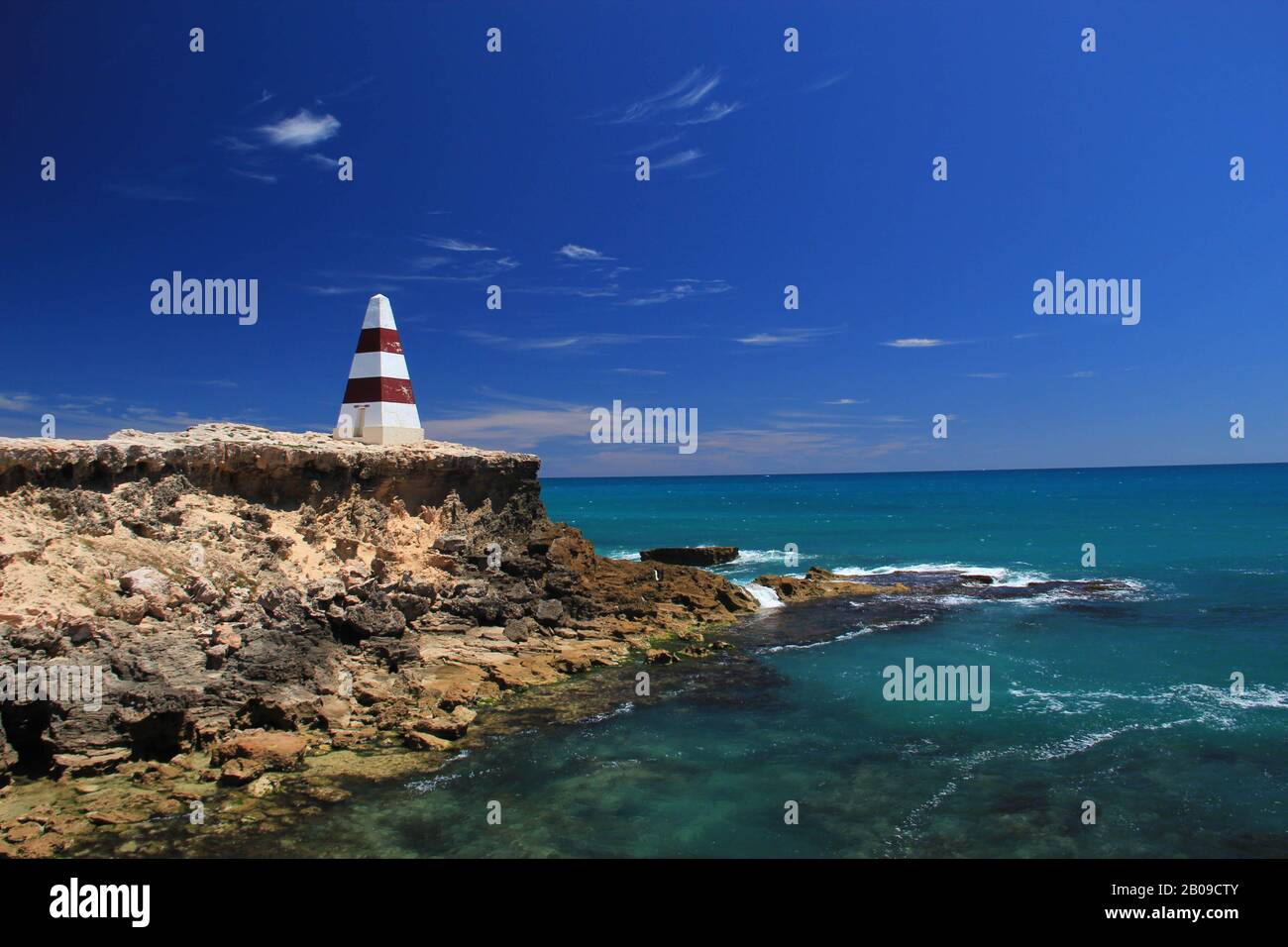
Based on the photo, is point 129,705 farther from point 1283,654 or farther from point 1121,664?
point 1283,654

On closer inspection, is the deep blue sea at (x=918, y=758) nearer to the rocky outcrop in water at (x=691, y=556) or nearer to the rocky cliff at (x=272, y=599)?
the rocky cliff at (x=272, y=599)

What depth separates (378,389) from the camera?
68.5ft

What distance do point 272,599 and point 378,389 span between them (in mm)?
7856

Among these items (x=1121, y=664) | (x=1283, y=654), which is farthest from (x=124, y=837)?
(x=1283, y=654)

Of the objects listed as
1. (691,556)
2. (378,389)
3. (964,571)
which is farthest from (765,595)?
(378,389)

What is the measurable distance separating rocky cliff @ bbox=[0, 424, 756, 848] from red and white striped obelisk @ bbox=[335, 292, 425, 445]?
116 centimetres

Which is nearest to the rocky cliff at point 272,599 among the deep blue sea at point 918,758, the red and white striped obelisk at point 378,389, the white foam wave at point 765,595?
the red and white striped obelisk at point 378,389

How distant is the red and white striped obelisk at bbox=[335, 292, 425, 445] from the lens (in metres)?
20.9

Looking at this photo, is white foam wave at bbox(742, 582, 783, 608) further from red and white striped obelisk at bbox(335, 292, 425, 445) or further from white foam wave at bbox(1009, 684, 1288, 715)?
red and white striped obelisk at bbox(335, 292, 425, 445)

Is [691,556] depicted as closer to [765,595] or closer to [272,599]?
[765,595]

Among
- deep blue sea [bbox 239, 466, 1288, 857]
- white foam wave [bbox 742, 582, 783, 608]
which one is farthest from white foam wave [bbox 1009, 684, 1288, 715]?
white foam wave [bbox 742, 582, 783, 608]

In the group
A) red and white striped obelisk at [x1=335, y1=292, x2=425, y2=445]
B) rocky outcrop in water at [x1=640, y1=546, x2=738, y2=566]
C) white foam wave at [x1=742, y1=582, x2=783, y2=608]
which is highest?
red and white striped obelisk at [x1=335, y1=292, x2=425, y2=445]

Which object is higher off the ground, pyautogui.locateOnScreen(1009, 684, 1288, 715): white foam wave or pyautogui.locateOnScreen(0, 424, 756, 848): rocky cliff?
pyautogui.locateOnScreen(0, 424, 756, 848): rocky cliff

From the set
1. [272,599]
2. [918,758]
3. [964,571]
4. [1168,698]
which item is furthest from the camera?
[964,571]
